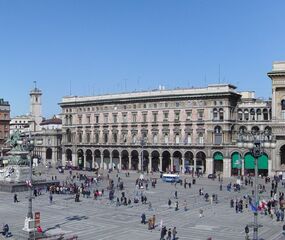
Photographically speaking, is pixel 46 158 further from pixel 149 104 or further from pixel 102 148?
pixel 149 104

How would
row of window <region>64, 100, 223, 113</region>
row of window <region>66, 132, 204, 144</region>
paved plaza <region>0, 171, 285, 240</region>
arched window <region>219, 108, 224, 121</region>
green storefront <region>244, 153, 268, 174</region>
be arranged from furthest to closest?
row of window <region>66, 132, 204, 144</region>, row of window <region>64, 100, 223, 113</region>, arched window <region>219, 108, 224, 121</region>, green storefront <region>244, 153, 268, 174</region>, paved plaza <region>0, 171, 285, 240</region>

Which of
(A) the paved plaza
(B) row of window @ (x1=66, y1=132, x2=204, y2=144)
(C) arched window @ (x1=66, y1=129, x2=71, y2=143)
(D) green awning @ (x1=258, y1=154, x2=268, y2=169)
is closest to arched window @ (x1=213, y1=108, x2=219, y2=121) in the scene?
(B) row of window @ (x1=66, y1=132, x2=204, y2=144)

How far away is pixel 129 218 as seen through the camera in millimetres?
42156

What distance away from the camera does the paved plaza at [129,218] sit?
35.8 metres

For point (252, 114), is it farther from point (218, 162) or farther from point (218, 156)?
point (218, 162)

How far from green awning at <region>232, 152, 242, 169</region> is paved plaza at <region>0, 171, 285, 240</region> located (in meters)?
26.5

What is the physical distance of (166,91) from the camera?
93.6 metres

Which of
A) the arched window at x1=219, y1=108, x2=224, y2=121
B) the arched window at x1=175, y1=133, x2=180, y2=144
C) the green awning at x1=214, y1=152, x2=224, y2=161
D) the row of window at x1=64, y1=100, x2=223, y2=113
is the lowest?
the green awning at x1=214, y1=152, x2=224, y2=161

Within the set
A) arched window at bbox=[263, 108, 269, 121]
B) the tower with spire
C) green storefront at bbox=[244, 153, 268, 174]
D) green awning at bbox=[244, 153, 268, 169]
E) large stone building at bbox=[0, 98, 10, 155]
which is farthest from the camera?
the tower with spire

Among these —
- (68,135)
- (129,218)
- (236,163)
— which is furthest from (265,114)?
(129,218)

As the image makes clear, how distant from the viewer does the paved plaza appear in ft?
117

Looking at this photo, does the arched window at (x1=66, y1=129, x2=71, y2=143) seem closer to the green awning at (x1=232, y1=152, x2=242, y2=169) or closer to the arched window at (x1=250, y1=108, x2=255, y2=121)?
the green awning at (x1=232, y1=152, x2=242, y2=169)

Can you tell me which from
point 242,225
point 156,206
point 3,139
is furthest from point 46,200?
point 3,139

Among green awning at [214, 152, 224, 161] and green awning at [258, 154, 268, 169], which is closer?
green awning at [258, 154, 268, 169]
